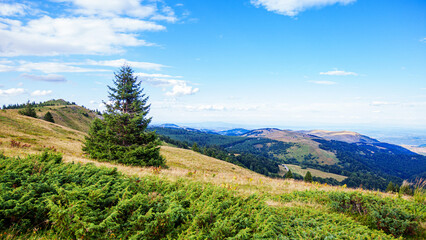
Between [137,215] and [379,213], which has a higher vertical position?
[137,215]

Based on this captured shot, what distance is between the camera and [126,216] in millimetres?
5262

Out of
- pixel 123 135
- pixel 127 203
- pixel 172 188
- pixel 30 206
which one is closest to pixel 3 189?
pixel 30 206

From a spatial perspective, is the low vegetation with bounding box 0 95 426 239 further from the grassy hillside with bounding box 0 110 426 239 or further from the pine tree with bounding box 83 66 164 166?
the pine tree with bounding box 83 66 164 166

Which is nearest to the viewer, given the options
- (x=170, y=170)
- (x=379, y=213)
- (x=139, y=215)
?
(x=139, y=215)

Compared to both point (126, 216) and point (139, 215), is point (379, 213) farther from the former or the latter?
point (126, 216)

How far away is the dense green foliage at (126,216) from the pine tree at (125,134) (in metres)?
12.3

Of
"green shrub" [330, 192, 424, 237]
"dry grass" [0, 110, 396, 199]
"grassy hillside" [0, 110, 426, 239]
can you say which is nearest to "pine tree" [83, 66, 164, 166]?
"dry grass" [0, 110, 396, 199]

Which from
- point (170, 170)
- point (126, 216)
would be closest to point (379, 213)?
point (126, 216)

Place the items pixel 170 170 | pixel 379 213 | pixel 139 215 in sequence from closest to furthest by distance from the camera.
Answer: pixel 139 215, pixel 379 213, pixel 170 170

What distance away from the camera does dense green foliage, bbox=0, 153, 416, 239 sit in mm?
4711

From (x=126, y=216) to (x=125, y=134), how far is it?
626 inches

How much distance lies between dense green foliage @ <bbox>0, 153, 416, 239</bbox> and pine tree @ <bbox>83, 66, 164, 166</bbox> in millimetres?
12258

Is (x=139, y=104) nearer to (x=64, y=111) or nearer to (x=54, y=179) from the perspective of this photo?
(x=54, y=179)

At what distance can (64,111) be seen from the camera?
117 m
